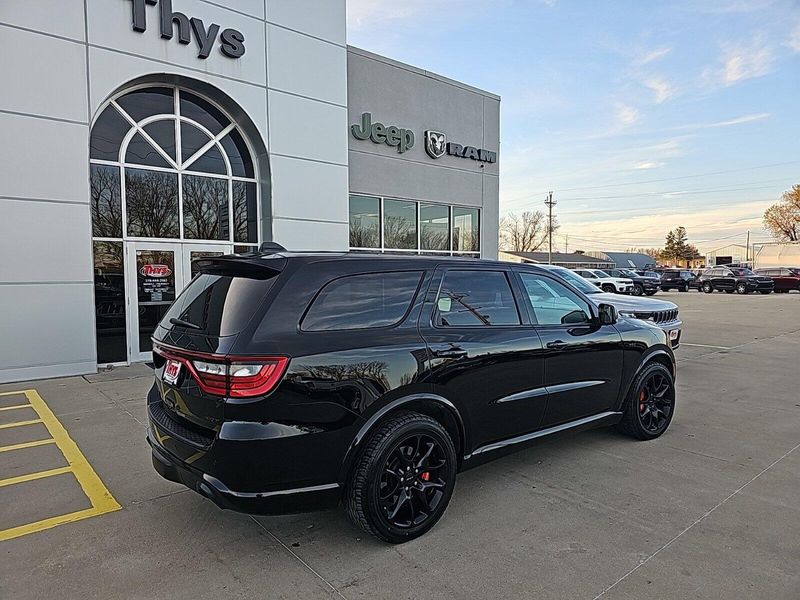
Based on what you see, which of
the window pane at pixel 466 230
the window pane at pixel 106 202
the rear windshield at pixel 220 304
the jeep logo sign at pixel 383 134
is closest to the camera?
the rear windshield at pixel 220 304

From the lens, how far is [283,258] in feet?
10.2

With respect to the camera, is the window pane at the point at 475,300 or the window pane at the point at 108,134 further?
the window pane at the point at 108,134

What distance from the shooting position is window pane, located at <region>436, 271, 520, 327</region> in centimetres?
359

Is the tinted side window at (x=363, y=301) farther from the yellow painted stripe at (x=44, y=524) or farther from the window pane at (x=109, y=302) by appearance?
the window pane at (x=109, y=302)

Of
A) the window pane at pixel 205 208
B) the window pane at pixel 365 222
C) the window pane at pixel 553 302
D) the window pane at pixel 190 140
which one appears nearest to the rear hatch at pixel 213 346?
the window pane at pixel 553 302

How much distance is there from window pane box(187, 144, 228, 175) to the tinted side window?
7929 millimetres

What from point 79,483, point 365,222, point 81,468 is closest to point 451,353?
point 79,483

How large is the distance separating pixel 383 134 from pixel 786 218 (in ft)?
242

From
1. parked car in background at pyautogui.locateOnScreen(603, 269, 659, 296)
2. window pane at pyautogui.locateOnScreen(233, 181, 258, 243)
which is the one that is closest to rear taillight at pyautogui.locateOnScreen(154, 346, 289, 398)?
window pane at pyautogui.locateOnScreen(233, 181, 258, 243)

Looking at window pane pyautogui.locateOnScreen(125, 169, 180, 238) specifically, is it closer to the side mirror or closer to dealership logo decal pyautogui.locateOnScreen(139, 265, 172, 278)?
dealership logo decal pyautogui.locateOnScreen(139, 265, 172, 278)

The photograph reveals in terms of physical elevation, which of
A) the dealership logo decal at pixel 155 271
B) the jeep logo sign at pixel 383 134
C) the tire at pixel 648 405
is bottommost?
the tire at pixel 648 405

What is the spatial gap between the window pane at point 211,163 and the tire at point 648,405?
8.48 metres

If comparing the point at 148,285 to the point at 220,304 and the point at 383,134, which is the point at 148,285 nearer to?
the point at 383,134

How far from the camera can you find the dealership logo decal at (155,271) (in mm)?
9445
